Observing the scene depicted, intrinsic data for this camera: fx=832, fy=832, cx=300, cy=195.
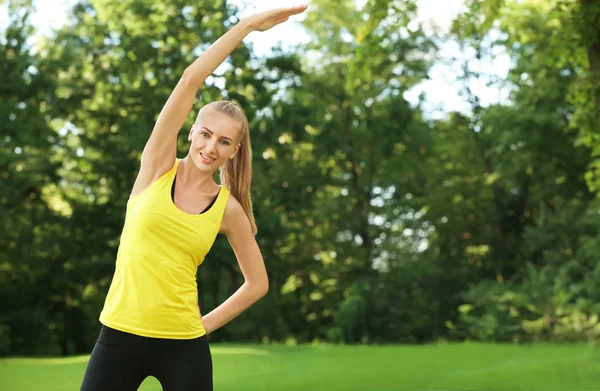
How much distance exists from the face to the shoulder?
0.15 meters

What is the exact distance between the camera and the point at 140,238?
9.05 feet

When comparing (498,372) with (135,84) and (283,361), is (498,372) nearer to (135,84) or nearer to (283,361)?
(283,361)

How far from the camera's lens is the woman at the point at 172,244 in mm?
2752

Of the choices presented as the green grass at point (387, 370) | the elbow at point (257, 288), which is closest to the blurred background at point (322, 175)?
the green grass at point (387, 370)

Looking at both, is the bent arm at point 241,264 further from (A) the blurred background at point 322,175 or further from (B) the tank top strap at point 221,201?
(A) the blurred background at point 322,175

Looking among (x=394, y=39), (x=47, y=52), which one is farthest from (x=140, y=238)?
(x=394, y=39)

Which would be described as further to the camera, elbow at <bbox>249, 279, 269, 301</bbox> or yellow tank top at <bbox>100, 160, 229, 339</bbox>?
elbow at <bbox>249, 279, 269, 301</bbox>

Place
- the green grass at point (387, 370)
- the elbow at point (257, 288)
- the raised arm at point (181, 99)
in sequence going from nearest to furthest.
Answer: the raised arm at point (181, 99)
the elbow at point (257, 288)
the green grass at point (387, 370)

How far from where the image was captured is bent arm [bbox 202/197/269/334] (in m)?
3.02

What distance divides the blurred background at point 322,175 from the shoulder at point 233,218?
1860cm

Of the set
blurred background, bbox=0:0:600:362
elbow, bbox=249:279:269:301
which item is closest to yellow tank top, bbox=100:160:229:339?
elbow, bbox=249:279:269:301

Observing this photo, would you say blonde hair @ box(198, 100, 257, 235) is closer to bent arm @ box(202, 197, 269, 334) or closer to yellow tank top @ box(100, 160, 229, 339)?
bent arm @ box(202, 197, 269, 334)

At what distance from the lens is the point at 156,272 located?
2.75 m

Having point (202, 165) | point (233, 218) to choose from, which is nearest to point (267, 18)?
point (202, 165)
